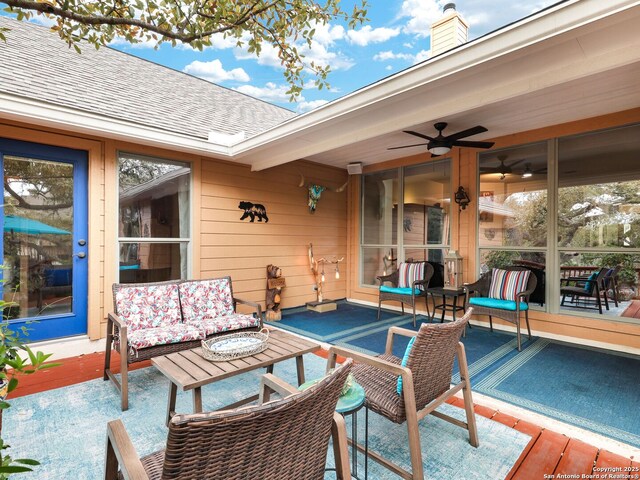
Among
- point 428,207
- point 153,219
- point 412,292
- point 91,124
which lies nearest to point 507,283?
point 412,292

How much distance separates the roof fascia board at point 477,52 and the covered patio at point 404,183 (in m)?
0.01

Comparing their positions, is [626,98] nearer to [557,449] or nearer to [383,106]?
[383,106]

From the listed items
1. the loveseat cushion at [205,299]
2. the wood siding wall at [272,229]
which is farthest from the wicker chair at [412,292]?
the loveseat cushion at [205,299]

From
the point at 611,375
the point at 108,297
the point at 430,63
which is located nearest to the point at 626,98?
the point at 430,63

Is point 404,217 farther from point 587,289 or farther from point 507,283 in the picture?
point 587,289

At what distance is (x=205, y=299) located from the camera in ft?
Answer: 11.9

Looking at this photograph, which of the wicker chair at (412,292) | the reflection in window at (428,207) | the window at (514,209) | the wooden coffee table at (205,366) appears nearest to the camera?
the wooden coffee table at (205,366)

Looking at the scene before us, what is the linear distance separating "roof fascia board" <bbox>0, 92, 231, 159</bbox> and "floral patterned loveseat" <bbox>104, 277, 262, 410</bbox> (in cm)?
168

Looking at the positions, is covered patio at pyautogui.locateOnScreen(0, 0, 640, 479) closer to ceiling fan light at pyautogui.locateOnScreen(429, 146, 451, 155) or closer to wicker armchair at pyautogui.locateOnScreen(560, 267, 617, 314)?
wicker armchair at pyautogui.locateOnScreen(560, 267, 617, 314)

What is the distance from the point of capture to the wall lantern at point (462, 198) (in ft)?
16.1

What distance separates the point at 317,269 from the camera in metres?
6.05

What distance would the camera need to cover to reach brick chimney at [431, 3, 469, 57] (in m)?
5.27

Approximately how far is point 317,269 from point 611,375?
413 centimetres

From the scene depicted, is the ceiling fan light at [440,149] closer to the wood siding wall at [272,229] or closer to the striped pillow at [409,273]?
the striped pillow at [409,273]
